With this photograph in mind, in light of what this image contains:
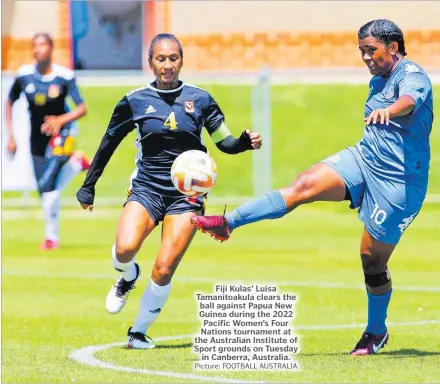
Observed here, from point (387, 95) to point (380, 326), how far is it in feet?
6.04

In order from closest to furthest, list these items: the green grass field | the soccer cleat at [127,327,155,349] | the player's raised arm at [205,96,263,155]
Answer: the green grass field, the player's raised arm at [205,96,263,155], the soccer cleat at [127,327,155,349]

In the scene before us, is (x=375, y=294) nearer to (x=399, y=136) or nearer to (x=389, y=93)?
(x=399, y=136)

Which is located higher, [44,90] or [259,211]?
[259,211]

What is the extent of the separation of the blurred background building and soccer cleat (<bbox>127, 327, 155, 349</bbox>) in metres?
25.2

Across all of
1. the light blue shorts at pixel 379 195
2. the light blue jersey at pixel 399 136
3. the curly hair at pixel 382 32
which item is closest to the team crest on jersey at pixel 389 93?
the light blue jersey at pixel 399 136

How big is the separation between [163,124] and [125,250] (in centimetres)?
106

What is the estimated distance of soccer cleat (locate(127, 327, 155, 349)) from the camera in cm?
1112

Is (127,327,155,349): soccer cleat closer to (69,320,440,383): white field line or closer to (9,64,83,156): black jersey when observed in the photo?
(69,320,440,383): white field line

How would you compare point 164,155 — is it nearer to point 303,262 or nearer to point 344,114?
point 303,262

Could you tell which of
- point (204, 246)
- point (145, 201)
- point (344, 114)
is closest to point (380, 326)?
point (145, 201)

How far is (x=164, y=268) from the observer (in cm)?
1106

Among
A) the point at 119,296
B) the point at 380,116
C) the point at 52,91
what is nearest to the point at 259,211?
the point at 380,116

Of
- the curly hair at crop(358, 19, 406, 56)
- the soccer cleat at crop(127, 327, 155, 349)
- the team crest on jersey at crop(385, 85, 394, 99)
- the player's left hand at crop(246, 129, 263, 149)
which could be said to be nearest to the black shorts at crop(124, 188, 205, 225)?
the player's left hand at crop(246, 129, 263, 149)

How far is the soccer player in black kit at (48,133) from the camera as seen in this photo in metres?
19.6
